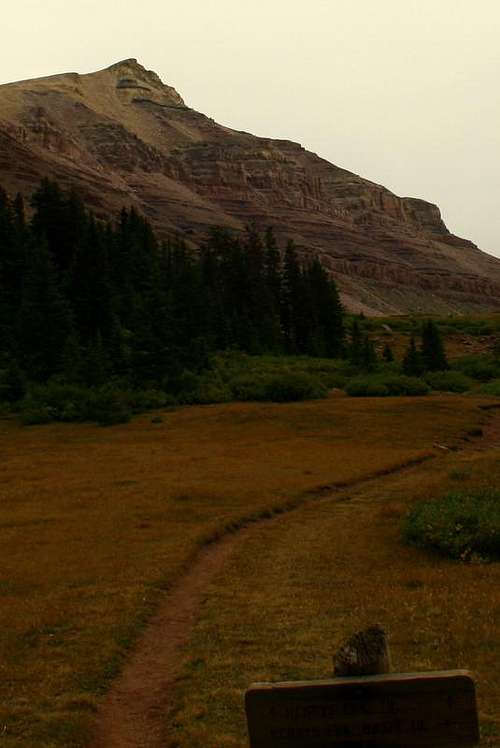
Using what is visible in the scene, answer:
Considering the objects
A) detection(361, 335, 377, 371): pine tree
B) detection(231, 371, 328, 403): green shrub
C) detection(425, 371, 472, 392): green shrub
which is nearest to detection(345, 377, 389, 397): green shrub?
detection(231, 371, 328, 403): green shrub

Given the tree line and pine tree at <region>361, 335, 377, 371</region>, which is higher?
the tree line

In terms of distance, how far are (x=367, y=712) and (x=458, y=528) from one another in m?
17.5

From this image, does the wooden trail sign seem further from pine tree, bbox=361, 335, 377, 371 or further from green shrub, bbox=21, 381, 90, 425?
pine tree, bbox=361, 335, 377, 371

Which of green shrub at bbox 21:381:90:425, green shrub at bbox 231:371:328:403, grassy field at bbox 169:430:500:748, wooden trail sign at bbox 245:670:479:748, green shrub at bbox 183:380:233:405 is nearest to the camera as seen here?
wooden trail sign at bbox 245:670:479:748

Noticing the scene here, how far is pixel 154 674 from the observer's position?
1410cm

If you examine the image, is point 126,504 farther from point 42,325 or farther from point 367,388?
point 42,325

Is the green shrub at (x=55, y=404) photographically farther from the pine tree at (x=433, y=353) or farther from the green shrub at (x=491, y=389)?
the pine tree at (x=433, y=353)

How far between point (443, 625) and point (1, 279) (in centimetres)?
7739

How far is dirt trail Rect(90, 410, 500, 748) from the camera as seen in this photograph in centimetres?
1156

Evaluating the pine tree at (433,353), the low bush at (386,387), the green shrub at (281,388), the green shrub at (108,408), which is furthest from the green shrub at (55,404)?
the pine tree at (433,353)

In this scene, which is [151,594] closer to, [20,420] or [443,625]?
[443,625]

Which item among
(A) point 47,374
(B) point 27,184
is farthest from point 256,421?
(B) point 27,184

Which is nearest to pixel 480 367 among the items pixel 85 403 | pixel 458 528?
pixel 85 403

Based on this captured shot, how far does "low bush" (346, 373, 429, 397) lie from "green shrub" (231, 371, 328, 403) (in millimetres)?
3042
